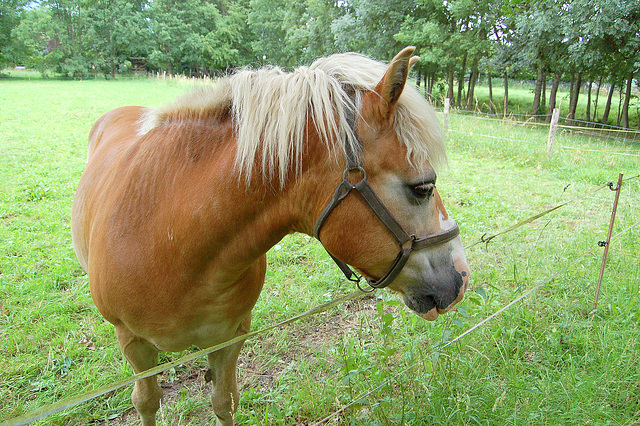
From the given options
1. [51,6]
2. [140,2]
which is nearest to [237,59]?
[140,2]

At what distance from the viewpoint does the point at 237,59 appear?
158 ft

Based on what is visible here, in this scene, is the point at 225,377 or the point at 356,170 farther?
the point at 225,377

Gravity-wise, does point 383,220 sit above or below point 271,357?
above

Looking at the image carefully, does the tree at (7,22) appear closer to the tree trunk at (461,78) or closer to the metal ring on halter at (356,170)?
the tree trunk at (461,78)

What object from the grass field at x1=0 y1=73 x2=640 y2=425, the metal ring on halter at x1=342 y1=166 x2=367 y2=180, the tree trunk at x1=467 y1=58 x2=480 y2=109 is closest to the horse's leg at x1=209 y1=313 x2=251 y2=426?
the grass field at x1=0 y1=73 x2=640 y2=425

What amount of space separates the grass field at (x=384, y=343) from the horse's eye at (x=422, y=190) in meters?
0.76

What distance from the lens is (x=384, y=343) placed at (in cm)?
213

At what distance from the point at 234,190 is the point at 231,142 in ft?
0.65

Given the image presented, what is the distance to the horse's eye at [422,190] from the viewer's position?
1269 mm

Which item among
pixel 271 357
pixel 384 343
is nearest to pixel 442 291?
pixel 384 343

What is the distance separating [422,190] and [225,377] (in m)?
1.60

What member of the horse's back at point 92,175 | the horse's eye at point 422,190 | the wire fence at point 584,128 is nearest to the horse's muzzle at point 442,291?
the horse's eye at point 422,190

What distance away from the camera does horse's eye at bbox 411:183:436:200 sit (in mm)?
1269

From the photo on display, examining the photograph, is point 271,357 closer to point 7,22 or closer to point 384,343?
point 384,343
